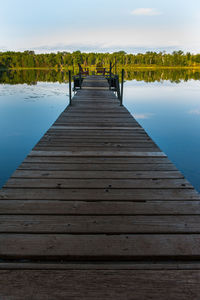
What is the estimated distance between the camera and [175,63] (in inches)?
4107

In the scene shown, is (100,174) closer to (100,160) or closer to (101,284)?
(100,160)

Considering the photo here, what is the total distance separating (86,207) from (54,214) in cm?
33

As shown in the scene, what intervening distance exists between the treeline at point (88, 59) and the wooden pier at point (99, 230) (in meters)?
103

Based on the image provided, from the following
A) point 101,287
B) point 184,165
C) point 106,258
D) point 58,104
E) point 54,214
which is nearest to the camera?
point 101,287

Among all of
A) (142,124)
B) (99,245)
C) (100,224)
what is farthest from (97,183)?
(142,124)

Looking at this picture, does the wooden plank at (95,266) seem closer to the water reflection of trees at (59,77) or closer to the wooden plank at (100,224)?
the wooden plank at (100,224)

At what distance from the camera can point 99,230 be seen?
1867 mm

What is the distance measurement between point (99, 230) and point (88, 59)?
355 feet

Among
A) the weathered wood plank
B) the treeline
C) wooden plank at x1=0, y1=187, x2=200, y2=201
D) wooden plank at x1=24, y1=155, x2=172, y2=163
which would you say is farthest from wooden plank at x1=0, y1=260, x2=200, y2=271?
the treeline

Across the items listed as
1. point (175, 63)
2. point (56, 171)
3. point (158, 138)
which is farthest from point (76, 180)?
point (175, 63)

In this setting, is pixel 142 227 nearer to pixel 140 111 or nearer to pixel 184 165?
pixel 184 165

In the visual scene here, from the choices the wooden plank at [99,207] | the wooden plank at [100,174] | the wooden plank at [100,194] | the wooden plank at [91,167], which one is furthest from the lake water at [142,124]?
the wooden plank at [99,207]

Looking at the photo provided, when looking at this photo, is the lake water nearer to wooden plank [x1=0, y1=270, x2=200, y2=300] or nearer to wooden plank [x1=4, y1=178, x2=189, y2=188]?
wooden plank [x1=4, y1=178, x2=189, y2=188]

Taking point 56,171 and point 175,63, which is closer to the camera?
point 56,171
